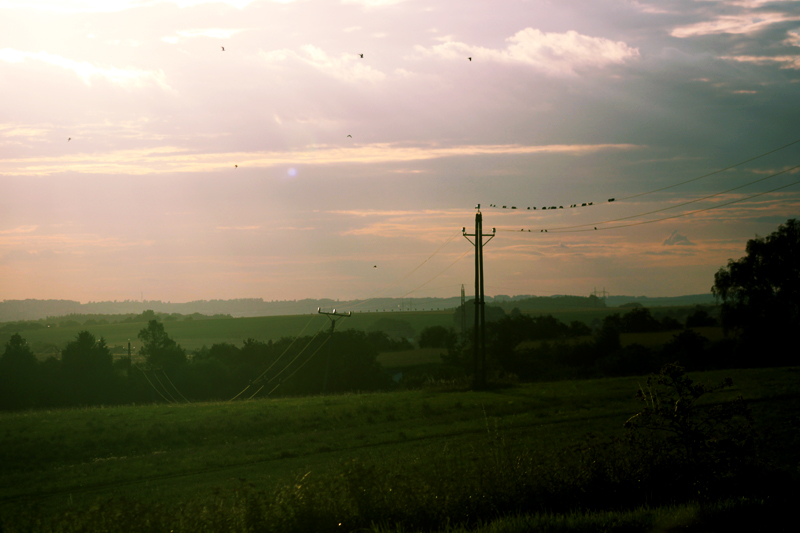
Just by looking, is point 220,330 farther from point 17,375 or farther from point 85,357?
point 17,375

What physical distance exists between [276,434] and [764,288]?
4122 centimetres

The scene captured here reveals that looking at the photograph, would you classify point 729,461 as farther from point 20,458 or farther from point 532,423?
point 20,458

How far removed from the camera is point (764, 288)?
1860 inches

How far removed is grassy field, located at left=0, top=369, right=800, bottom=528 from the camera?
53.8 feet

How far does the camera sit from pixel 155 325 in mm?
86125

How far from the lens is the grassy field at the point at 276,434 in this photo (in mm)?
16406

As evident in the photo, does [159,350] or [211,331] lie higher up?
[159,350]

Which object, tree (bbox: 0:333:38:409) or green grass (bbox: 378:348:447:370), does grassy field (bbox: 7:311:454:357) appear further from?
tree (bbox: 0:333:38:409)

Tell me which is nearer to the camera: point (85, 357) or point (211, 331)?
point (85, 357)

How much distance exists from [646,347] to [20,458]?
55.1 metres

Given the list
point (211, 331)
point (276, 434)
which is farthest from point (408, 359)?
point (211, 331)

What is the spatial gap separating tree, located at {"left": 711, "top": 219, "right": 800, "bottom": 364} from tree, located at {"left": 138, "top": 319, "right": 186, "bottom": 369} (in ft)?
206

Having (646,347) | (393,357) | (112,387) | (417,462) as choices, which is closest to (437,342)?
(393,357)

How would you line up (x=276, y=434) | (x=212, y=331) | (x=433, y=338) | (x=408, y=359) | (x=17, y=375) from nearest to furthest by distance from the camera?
(x=276, y=434) → (x=17, y=375) → (x=408, y=359) → (x=433, y=338) → (x=212, y=331)
